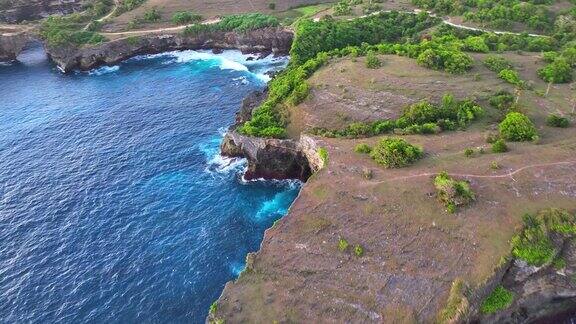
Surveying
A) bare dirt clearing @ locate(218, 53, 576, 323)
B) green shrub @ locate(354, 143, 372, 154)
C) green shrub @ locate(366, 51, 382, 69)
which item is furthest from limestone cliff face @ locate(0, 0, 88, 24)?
green shrub @ locate(354, 143, 372, 154)

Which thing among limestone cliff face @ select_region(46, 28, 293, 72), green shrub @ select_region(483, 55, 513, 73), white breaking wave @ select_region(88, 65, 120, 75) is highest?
green shrub @ select_region(483, 55, 513, 73)

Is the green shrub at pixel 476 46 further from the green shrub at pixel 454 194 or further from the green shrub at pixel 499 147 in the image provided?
the green shrub at pixel 454 194

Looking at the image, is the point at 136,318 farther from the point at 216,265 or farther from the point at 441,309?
the point at 441,309

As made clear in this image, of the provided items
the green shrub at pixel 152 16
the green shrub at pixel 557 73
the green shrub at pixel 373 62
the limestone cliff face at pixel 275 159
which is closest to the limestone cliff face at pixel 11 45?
the green shrub at pixel 152 16

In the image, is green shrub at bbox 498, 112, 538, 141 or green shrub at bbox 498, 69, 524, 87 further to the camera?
green shrub at bbox 498, 69, 524, 87

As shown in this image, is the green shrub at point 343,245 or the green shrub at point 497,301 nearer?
the green shrub at point 497,301

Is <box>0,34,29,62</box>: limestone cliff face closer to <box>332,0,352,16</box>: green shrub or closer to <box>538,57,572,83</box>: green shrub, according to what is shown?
<box>332,0,352,16</box>: green shrub

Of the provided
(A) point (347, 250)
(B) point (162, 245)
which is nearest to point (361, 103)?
(A) point (347, 250)
